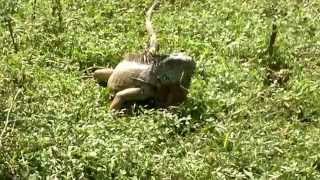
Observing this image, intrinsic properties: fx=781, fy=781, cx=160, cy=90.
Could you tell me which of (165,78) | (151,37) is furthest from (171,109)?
(151,37)

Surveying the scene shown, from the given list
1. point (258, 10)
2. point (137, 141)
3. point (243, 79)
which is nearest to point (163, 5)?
point (258, 10)

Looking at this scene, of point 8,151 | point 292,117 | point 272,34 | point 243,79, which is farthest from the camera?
point 272,34

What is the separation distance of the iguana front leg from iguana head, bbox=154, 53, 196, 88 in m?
0.16

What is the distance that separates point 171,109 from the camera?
234 inches

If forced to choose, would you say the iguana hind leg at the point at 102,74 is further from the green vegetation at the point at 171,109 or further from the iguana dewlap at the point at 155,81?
the iguana dewlap at the point at 155,81

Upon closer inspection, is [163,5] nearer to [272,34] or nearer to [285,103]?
[272,34]

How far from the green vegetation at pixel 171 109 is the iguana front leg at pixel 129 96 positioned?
0.14 metres

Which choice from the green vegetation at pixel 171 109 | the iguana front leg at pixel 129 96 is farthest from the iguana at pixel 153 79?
the green vegetation at pixel 171 109

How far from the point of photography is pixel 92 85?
20.9 feet

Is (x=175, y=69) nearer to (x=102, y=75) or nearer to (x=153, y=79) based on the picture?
(x=153, y=79)

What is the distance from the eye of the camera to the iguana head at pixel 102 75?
6.43m

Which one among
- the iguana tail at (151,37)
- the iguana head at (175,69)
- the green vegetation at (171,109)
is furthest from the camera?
the iguana tail at (151,37)

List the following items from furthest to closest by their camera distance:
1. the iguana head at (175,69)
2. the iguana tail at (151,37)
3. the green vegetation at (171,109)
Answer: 1. the iguana tail at (151,37)
2. the iguana head at (175,69)
3. the green vegetation at (171,109)

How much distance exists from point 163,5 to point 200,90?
1978mm
